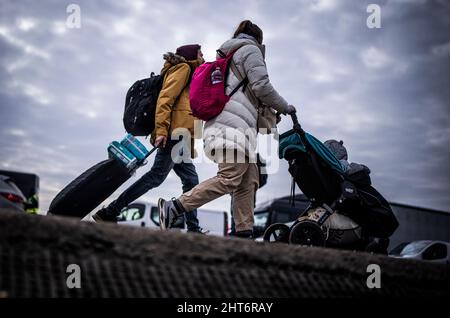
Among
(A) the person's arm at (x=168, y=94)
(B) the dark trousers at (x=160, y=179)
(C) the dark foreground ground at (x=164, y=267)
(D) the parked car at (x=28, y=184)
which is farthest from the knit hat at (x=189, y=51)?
(D) the parked car at (x=28, y=184)

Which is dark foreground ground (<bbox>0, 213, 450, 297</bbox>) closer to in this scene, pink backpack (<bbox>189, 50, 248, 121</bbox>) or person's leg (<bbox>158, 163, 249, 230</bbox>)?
person's leg (<bbox>158, 163, 249, 230</bbox>)

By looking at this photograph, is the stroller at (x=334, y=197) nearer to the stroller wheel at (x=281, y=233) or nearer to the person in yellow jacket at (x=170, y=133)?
the stroller wheel at (x=281, y=233)

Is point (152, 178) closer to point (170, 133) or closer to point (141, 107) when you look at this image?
point (170, 133)

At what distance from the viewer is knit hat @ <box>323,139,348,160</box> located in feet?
14.9

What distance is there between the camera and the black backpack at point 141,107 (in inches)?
160

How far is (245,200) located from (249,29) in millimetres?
1686

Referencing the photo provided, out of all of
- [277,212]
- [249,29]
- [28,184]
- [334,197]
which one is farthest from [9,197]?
[277,212]

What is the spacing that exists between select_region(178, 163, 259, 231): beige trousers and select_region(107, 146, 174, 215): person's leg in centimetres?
87

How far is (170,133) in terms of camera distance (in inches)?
161

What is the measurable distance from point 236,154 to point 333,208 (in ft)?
3.55

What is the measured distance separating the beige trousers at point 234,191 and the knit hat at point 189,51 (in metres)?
1.62

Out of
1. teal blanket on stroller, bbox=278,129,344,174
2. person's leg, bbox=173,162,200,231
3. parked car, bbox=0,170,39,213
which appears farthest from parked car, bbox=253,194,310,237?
teal blanket on stroller, bbox=278,129,344,174
